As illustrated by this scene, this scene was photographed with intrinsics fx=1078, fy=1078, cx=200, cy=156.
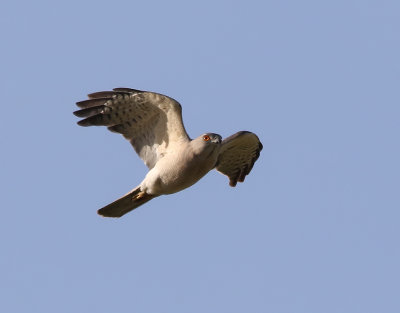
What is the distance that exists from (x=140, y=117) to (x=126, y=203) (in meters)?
1.50

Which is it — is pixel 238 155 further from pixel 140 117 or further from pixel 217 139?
pixel 140 117

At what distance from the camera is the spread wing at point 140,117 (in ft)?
58.9

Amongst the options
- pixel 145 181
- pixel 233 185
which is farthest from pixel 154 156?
pixel 233 185

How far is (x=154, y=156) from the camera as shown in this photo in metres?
18.5

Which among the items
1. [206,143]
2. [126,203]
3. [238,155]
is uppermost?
[238,155]

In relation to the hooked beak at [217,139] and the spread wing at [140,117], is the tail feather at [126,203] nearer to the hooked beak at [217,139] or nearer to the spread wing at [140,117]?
the spread wing at [140,117]

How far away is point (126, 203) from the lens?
18500 mm

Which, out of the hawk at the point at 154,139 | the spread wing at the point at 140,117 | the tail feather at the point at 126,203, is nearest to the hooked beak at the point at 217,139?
the hawk at the point at 154,139

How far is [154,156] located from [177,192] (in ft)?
2.70

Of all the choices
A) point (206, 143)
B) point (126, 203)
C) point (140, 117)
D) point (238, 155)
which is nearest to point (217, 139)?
point (206, 143)

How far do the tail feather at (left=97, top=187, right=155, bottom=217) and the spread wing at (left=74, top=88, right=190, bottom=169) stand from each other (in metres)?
0.53

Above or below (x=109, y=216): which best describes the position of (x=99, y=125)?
above

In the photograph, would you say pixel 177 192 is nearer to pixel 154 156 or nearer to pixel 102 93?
pixel 154 156

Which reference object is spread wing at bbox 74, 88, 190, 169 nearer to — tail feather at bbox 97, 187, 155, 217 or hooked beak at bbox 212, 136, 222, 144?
tail feather at bbox 97, 187, 155, 217
